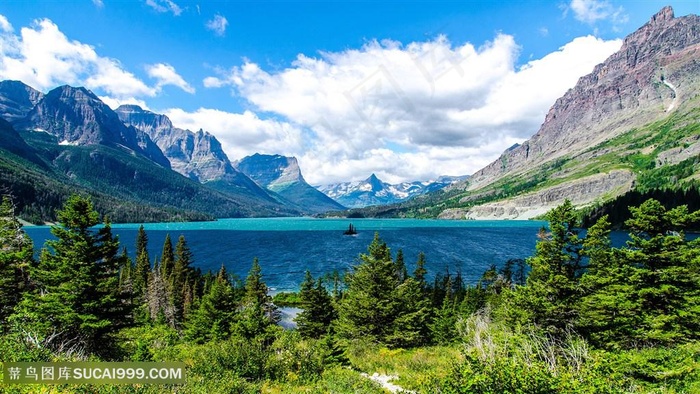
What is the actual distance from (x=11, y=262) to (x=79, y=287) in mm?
11796

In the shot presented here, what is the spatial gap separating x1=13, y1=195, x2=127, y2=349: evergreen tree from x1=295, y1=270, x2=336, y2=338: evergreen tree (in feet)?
88.0

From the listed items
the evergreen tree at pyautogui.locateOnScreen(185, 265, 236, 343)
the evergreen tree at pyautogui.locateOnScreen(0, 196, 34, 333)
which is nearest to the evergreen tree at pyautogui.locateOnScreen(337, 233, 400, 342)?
the evergreen tree at pyautogui.locateOnScreen(185, 265, 236, 343)

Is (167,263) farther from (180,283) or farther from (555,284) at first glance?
(555,284)

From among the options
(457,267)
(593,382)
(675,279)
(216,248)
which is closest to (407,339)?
(675,279)

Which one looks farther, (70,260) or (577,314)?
(70,260)

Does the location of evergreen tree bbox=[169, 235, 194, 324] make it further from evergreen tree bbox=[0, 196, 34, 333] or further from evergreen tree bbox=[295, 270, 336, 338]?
evergreen tree bbox=[0, 196, 34, 333]

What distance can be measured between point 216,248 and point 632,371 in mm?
173537

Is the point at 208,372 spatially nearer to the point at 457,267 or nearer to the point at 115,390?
the point at 115,390

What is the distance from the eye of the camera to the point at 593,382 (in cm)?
951

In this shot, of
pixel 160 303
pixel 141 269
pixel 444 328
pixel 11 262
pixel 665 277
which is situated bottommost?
pixel 444 328

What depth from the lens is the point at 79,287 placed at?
84.5 ft

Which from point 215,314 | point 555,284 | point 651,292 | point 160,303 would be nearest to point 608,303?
point 651,292

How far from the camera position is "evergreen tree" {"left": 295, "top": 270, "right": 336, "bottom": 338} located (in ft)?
165

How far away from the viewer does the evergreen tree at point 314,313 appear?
165 feet
